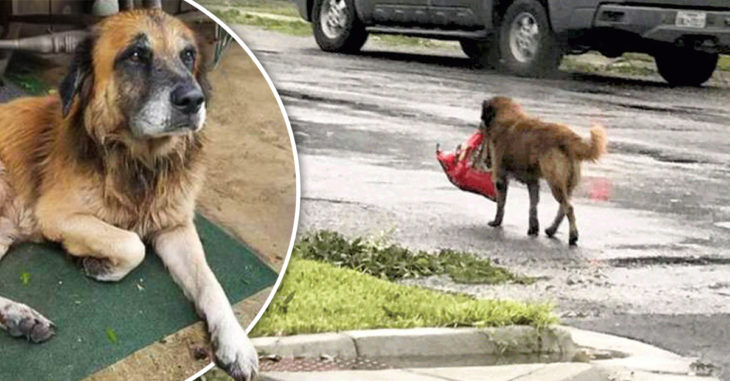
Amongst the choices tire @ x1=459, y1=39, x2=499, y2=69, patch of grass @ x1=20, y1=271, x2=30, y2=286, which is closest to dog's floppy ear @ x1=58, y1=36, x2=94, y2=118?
patch of grass @ x1=20, y1=271, x2=30, y2=286

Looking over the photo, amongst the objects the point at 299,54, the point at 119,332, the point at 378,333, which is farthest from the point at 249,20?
the point at 119,332

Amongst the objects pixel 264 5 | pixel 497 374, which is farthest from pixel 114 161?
pixel 497 374

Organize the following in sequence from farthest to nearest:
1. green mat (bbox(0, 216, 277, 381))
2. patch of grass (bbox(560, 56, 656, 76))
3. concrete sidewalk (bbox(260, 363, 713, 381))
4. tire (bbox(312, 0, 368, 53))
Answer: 1. patch of grass (bbox(560, 56, 656, 76))
2. tire (bbox(312, 0, 368, 53))
3. concrete sidewalk (bbox(260, 363, 713, 381))
4. green mat (bbox(0, 216, 277, 381))

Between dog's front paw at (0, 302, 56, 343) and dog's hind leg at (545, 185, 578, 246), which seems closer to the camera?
dog's front paw at (0, 302, 56, 343)

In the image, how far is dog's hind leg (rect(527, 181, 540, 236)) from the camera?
656cm

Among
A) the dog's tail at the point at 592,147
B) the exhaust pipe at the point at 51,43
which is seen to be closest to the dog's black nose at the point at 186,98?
the exhaust pipe at the point at 51,43

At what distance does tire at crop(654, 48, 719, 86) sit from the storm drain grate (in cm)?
169

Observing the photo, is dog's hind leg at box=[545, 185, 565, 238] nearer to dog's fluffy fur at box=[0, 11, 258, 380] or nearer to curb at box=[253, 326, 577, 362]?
curb at box=[253, 326, 577, 362]

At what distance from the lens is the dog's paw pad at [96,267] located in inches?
175

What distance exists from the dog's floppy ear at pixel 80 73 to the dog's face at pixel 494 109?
253 centimetres

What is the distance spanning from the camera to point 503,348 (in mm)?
6371

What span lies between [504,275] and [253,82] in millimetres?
2210

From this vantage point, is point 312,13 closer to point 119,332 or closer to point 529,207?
point 529,207

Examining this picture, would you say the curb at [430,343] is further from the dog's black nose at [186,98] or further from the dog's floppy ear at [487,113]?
the dog's black nose at [186,98]
